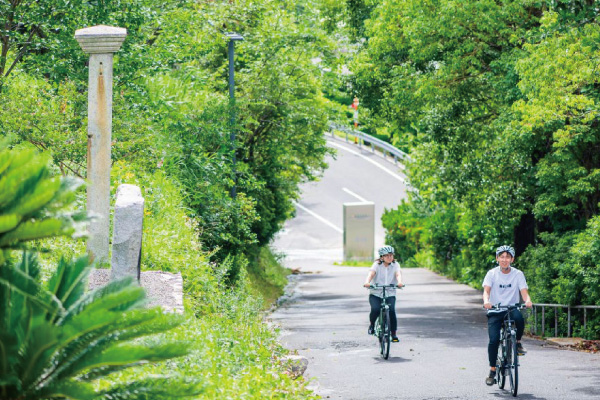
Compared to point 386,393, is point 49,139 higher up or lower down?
higher up

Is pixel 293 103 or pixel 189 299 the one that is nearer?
pixel 189 299

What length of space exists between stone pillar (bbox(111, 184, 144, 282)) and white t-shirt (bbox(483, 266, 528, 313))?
13.6 feet

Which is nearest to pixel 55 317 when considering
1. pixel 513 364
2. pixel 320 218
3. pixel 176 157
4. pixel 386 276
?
pixel 513 364

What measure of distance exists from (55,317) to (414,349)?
39.5 ft

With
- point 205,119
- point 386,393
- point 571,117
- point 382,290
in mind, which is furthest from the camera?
point 205,119

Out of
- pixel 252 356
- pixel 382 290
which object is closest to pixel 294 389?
pixel 252 356

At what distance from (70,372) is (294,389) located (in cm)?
591

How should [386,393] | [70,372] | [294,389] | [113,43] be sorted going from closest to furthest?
[70,372] → [294,389] → [386,393] → [113,43]

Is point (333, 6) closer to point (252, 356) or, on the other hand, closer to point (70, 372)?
point (252, 356)

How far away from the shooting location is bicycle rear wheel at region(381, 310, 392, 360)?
49.9 feet

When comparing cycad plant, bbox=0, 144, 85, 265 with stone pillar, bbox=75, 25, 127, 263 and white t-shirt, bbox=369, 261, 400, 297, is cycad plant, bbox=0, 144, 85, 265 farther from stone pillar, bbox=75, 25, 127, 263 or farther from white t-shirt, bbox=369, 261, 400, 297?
white t-shirt, bbox=369, 261, 400, 297

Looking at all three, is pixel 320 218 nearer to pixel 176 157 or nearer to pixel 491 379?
pixel 176 157

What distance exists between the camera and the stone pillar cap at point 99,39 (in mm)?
12898

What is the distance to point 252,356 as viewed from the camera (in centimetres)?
1205
